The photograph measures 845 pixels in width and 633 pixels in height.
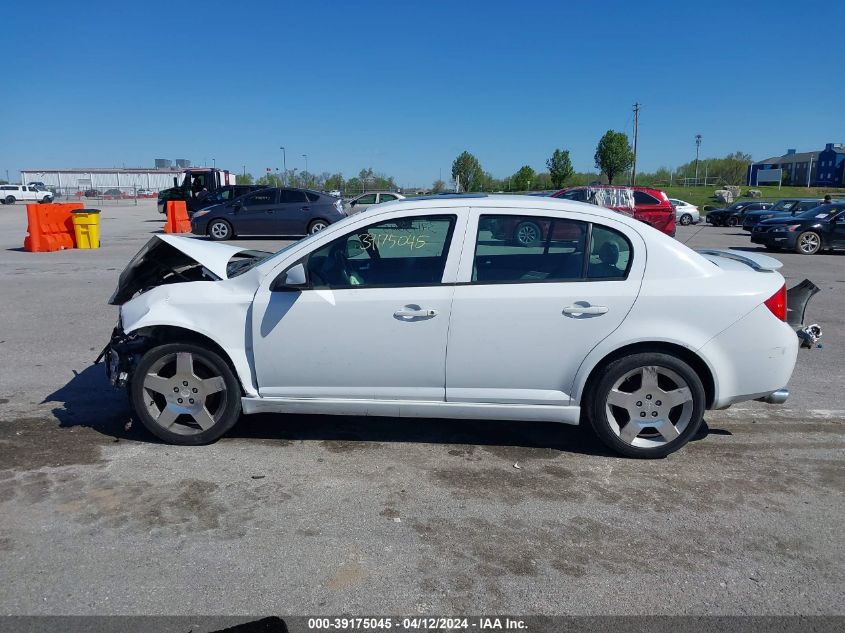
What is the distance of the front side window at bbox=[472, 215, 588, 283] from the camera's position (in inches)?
172

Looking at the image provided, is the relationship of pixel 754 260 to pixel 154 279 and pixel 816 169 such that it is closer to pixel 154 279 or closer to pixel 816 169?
pixel 154 279

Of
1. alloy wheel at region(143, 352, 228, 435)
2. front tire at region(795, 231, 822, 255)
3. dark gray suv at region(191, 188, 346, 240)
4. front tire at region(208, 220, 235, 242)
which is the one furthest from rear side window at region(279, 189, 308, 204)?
alloy wheel at region(143, 352, 228, 435)

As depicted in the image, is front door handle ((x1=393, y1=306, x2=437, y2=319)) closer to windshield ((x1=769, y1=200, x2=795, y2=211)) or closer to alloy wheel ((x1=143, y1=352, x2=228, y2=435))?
alloy wheel ((x1=143, y1=352, x2=228, y2=435))

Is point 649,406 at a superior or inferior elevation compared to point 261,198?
inferior

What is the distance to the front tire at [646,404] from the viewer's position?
4.26m

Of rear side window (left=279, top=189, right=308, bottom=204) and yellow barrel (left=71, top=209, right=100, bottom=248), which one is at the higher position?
rear side window (left=279, top=189, right=308, bottom=204)

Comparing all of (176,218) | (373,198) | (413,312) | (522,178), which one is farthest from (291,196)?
Answer: (522,178)

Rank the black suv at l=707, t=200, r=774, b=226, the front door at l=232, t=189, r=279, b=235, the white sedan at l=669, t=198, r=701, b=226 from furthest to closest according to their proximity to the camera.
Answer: the white sedan at l=669, t=198, r=701, b=226 < the black suv at l=707, t=200, r=774, b=226 < the front door at l=232, t=189, r=279, b=235

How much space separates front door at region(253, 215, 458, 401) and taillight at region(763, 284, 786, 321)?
79.6 inches

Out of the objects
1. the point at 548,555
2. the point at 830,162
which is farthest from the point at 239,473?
the point at 830,162

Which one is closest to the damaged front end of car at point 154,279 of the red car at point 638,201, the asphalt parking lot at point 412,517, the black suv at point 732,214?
the asphalt parking lot at point 412,517

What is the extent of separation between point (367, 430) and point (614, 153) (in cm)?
7962

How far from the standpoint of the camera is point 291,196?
20.9m

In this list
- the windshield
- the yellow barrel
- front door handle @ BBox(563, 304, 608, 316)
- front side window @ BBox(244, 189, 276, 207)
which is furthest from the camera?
the windshield
